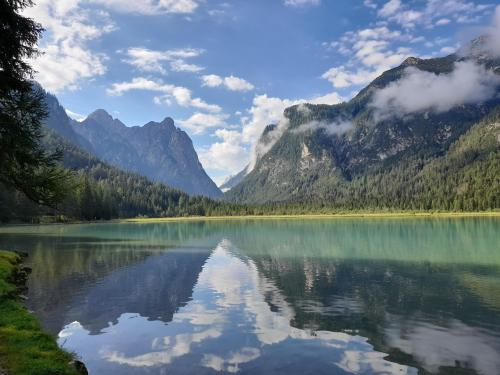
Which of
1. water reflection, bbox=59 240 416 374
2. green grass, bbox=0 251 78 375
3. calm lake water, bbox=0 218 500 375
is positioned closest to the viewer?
green grass, bbox=0 251 78 375

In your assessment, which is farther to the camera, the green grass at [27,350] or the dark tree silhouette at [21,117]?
the dark tree silhouette at [21,117]

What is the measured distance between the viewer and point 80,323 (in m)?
29.9

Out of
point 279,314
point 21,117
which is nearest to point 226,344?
point 279,314

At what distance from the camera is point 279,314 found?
31.0 m

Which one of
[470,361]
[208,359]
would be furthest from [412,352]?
[208,359]

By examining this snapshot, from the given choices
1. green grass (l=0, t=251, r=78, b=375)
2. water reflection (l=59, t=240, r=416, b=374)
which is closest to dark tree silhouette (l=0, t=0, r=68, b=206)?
green grass (l=0, t=251, r=78, b=375)

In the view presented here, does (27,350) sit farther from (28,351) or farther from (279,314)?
(279,314)

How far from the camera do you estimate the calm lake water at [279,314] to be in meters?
21.6

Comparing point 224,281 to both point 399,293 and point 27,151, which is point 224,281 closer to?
point 399,293

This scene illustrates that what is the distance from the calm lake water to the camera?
21.6 m

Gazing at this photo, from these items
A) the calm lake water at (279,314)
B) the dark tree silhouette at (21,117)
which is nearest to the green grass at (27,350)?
the calm lake water at (279,314)

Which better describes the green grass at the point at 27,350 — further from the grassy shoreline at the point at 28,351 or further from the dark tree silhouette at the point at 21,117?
the dark tree silhouette at the point at 21,117

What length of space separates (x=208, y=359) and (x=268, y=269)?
105 ft

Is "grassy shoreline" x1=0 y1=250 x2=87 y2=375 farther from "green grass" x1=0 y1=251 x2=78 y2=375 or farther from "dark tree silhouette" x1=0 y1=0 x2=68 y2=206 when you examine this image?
"dark tree silhouette" x1=0 y1=0 x2=68 y2=206
